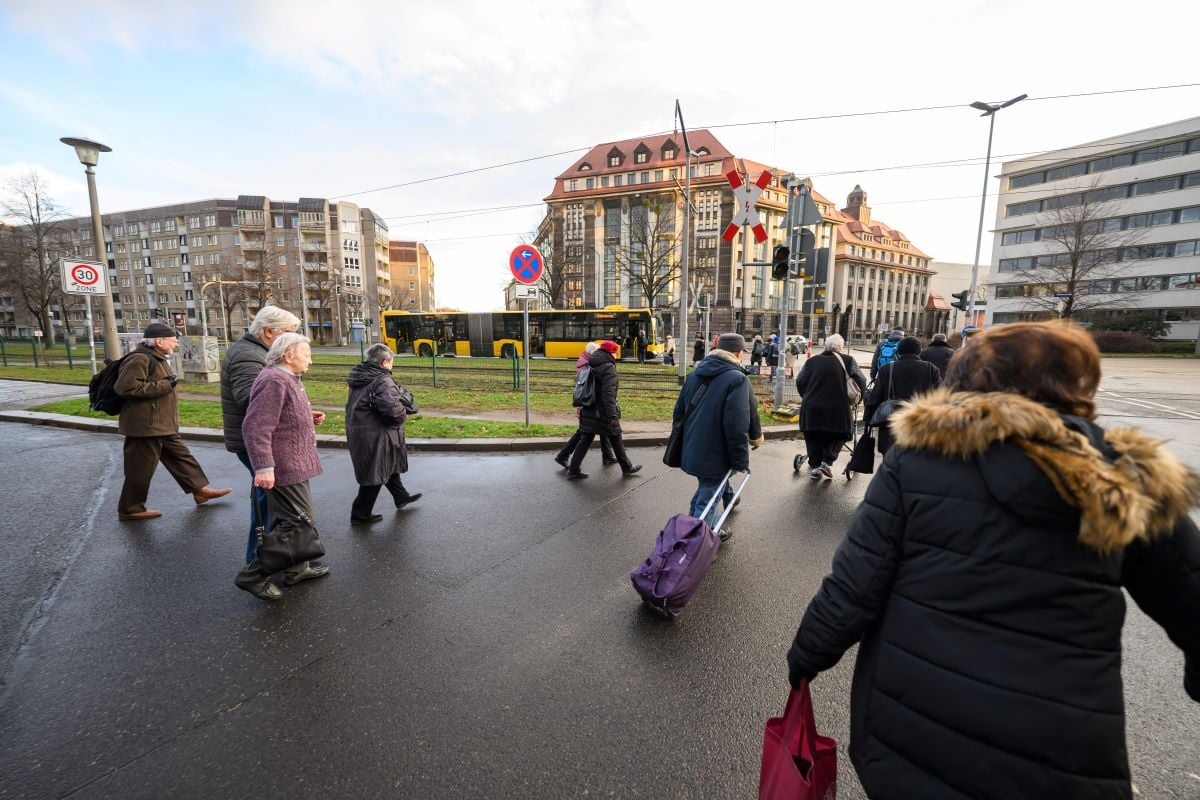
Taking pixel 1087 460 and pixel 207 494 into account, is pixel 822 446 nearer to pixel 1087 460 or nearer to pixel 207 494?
pixel 1087 460

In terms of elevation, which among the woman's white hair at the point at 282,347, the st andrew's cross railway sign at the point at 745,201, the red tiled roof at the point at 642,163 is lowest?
the woman's white hair at the point at 282,347

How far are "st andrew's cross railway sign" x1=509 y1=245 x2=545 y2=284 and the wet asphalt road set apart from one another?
191 inches

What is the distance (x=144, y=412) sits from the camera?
16.5 ft

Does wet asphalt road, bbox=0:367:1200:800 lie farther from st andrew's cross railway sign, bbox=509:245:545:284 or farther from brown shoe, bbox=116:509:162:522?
st andrew's cross railway sign, bbox=509:245:545:284

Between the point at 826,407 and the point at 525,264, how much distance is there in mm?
5206

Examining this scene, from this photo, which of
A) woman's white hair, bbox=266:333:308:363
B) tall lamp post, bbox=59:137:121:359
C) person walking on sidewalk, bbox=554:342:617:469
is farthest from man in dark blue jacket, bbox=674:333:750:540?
tall lamp post, bbox=59:137:121:359

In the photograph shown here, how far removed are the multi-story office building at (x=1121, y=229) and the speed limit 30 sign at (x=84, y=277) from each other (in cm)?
5126

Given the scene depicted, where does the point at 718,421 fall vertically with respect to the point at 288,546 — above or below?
above

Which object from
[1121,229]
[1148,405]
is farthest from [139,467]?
[1121,229]

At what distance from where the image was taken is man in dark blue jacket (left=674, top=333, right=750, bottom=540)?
411cm

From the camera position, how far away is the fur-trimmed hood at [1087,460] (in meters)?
1.10

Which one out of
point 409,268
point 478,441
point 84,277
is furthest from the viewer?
point 409,268

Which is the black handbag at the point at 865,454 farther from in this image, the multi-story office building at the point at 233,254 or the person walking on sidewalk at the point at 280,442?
the multi-story office building at the point at 233,254

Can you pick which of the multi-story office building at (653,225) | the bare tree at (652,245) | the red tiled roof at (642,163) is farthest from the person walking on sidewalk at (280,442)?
the red tiled roof at (642,163)
